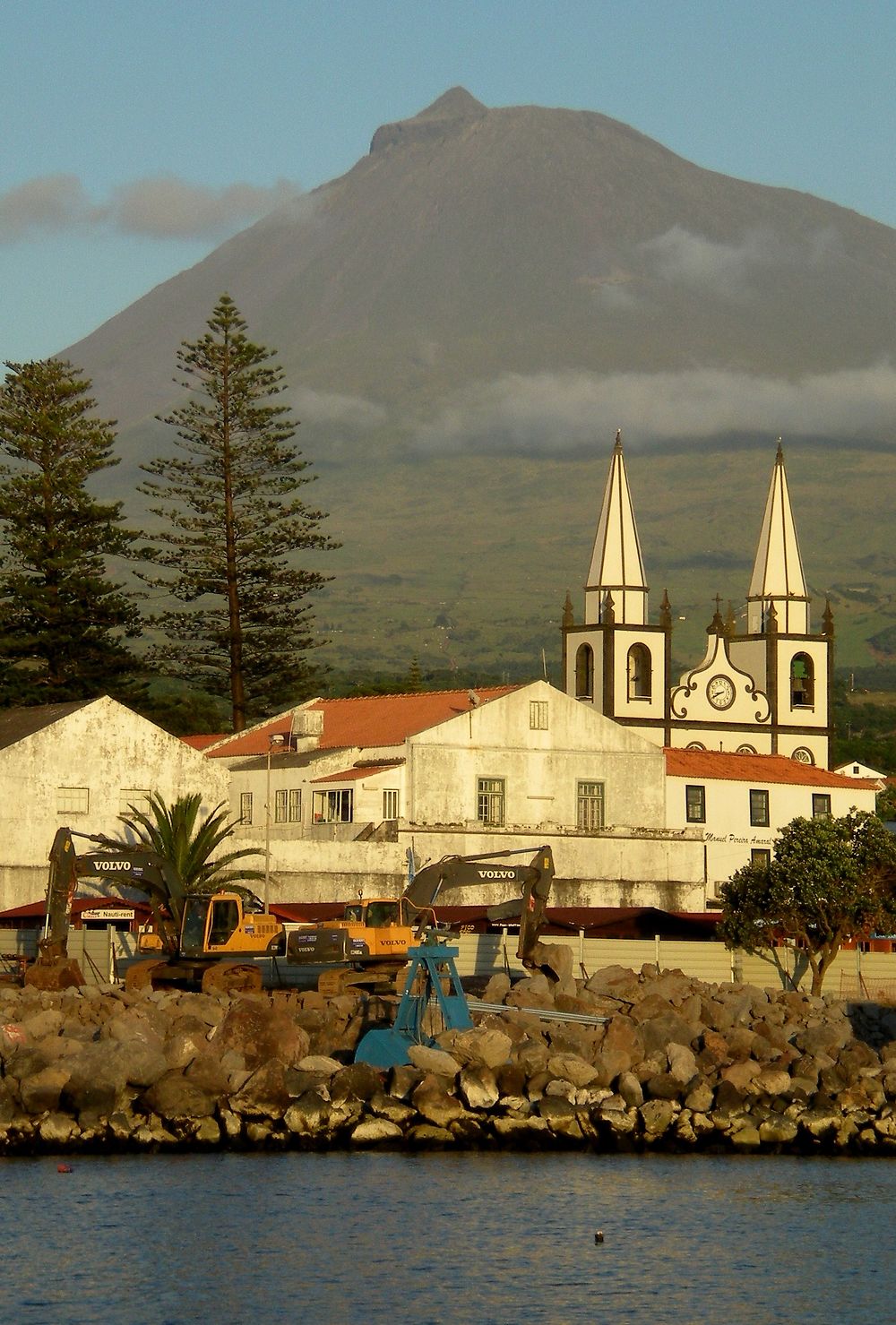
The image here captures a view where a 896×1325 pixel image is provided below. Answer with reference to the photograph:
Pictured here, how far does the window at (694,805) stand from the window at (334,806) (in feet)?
44.8

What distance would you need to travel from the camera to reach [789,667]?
9288cm

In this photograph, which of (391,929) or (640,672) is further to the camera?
(640,672)

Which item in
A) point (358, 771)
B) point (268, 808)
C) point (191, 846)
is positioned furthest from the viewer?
point (358, 771)

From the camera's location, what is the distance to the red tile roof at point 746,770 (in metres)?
69.4

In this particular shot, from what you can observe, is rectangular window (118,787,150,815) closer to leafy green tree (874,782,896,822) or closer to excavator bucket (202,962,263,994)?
excavator bucket (202,962,263,994)

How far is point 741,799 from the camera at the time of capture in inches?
2741

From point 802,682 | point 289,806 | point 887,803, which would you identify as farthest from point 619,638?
point 289,806

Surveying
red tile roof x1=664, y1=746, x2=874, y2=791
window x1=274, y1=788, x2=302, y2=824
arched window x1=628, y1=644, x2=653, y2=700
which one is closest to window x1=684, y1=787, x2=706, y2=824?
red tile roof x1=664, y1=746, x2=874, y2=791

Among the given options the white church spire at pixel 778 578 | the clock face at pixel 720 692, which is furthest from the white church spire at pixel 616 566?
the white church spire at pixel 778 578

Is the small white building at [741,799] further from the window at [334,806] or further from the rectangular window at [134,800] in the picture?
the rectangular window at [134,800]

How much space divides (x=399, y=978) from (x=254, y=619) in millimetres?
37089

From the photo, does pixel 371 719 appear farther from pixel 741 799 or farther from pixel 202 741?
pixel 741 799

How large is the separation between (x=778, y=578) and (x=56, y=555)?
104 feet

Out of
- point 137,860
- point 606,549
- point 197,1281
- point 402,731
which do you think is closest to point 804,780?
point 402,731
